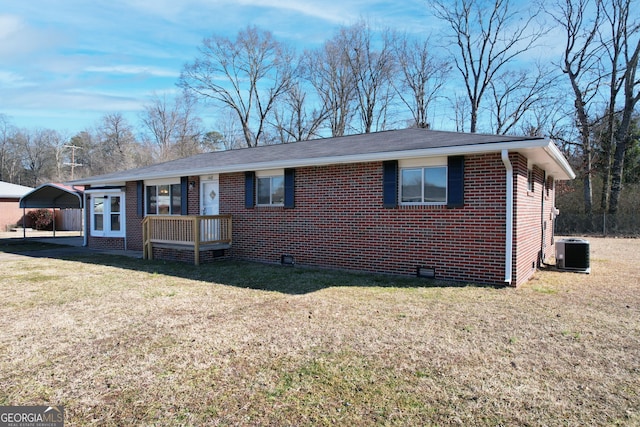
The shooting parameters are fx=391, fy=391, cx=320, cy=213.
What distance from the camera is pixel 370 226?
28.7ft

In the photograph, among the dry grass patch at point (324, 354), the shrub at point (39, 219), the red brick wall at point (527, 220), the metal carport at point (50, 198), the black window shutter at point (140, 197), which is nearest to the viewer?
the dry grass patch at point (324, 354)

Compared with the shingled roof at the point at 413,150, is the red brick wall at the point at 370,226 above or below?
below

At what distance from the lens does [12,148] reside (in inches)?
1773

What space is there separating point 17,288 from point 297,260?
5736mm

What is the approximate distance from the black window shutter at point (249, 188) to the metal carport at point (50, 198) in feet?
33.6

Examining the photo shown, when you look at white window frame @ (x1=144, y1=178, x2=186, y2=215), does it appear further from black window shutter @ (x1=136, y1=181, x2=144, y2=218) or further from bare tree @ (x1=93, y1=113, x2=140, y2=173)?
bare tree @ (x1=93, y1=113, x2=140, y2=173)

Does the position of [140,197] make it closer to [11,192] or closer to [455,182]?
[455,182]

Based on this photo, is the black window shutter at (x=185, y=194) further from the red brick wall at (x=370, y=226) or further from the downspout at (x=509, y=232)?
the downspout at (x=509, y=232)

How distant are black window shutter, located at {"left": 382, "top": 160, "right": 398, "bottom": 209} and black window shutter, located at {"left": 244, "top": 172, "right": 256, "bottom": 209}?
3889mm

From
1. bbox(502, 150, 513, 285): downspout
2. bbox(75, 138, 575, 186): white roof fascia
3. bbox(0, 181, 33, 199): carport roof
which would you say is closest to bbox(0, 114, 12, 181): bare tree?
bbox(0, 181, 33, 199): carport roof

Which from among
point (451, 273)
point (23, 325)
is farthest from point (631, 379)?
point (23, 325)

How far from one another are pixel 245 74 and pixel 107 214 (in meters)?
21.9

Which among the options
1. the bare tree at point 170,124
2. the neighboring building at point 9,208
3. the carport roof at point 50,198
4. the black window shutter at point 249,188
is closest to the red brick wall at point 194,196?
the black window shutter at point 249,188

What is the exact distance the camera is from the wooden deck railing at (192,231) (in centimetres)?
1049
